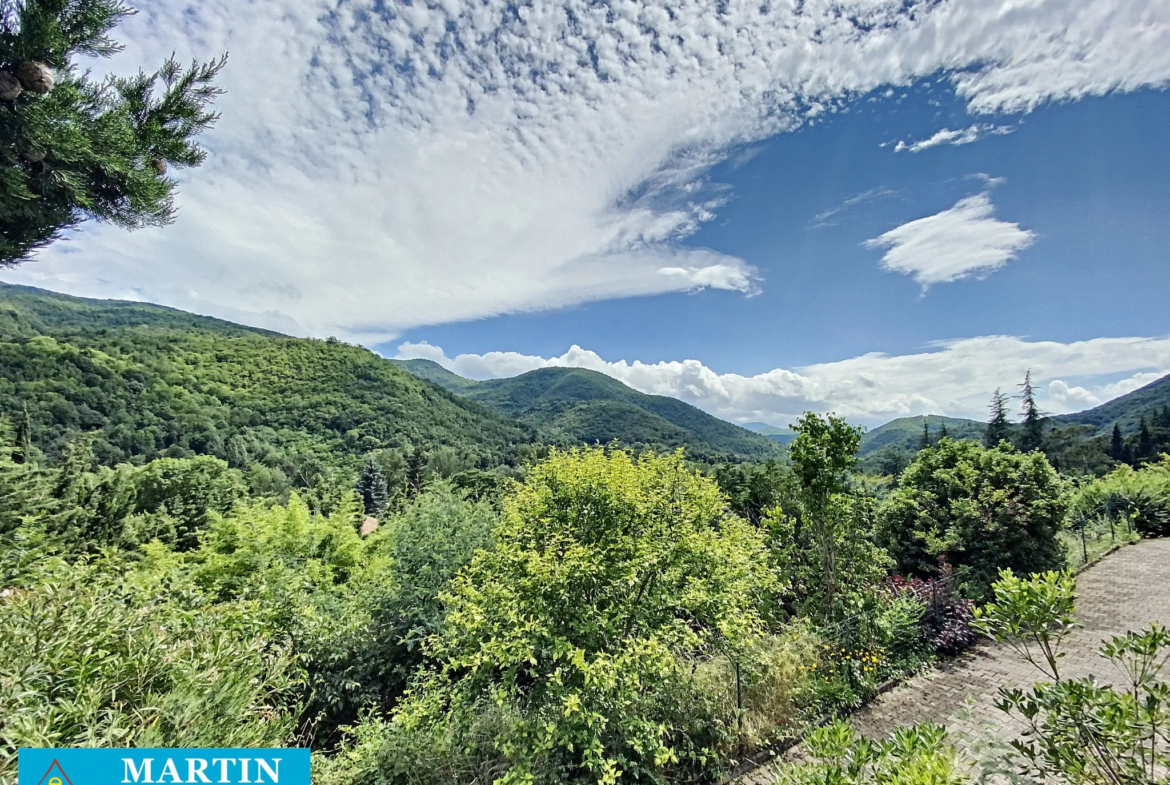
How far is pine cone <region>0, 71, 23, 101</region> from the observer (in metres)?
2.83

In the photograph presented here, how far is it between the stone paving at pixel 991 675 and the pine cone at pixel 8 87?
8.12m

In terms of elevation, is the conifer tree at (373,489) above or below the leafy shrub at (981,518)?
below

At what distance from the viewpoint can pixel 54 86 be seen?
3.13m

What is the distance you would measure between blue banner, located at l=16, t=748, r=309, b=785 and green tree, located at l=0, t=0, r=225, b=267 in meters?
3.42

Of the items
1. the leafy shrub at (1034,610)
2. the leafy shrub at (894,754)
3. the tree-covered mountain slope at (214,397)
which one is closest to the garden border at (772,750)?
the leafy shrub at (894,754)

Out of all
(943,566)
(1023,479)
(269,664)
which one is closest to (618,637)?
(269,664)

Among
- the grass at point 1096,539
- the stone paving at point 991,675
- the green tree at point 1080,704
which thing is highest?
the green tree at point 1080,704

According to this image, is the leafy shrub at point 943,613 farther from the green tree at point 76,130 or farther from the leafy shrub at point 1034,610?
the green tree at point 76,130

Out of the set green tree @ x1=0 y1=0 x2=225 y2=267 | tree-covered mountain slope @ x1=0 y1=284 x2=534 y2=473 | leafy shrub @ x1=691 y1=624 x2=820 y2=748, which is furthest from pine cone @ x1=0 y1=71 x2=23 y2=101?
tree-covered mountain slope @ x1=0 y1=284 x2=534 y2=473

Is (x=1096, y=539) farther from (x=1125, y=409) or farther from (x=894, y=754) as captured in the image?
(x=1125, y=409)

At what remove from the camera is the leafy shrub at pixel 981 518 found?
8.52 metres

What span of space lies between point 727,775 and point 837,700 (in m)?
1.96

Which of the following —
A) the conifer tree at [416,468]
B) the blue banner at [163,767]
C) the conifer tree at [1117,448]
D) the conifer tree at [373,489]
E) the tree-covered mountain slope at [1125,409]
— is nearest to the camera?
the blue banner at [163,767]

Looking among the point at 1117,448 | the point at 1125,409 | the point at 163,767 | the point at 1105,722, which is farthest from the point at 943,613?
the point at 1125,409
